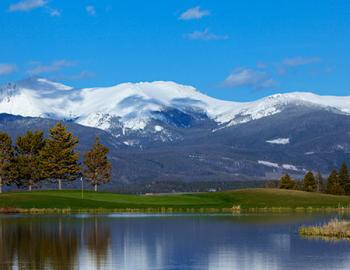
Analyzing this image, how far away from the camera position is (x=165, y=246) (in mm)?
73000

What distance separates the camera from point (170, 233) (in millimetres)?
→ 87125

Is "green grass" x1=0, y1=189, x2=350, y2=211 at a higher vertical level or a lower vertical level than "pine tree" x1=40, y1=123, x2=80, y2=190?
lower

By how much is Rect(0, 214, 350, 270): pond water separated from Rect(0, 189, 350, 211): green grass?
4414 cm

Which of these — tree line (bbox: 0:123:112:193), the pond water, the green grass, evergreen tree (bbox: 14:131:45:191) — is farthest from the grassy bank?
evergreen tree (bbox: 14:131:45:191)

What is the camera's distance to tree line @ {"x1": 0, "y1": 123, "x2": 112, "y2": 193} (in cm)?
18025

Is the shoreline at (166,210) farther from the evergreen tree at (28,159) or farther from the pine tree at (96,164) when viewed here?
the pine tree at (96,164)

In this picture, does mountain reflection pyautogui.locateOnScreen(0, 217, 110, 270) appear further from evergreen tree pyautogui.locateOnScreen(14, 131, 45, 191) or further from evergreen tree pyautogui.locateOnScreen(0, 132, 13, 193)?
evergreen tree pyautogui.locateOnScreen(14, 131, 45, 191)

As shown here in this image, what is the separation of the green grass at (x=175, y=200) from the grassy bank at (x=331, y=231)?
209ft

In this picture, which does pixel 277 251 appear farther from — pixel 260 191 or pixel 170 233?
pixel 260 191

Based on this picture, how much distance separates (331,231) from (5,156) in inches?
4264

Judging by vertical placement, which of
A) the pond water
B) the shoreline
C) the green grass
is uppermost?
the green grass

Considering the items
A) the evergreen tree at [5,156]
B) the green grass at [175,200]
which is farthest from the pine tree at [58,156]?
the green grass at [175,200]

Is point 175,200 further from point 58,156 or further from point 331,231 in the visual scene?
point 331,231

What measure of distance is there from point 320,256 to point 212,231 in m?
27.4
